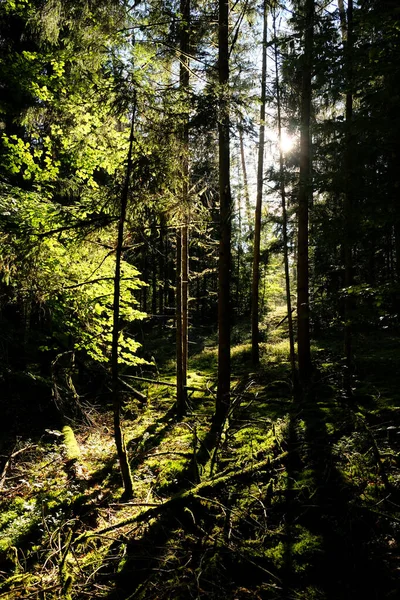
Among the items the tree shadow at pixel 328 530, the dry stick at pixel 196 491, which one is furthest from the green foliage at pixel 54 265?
the tree shadow at pixel 328 530

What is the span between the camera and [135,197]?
216 inches

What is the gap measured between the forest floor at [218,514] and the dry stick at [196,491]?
17 millimetres

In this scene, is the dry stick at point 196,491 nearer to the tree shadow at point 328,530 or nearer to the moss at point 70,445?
the tree shadow at point 328,530

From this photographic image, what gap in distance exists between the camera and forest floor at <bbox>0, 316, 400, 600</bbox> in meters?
3.48

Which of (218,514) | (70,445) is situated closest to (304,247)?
(218,514)

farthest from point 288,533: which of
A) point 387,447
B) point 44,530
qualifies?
point 44,530

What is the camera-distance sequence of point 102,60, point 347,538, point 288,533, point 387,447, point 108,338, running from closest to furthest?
point 347,538
point 288,533
point 387,447
point 102,60
point 108,338

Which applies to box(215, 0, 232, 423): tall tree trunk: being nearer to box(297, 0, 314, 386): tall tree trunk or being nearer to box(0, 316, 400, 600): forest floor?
box(0, 316, 400, 600): forest floor

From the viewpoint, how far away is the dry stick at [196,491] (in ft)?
15.4

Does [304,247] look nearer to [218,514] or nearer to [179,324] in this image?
[179,324]

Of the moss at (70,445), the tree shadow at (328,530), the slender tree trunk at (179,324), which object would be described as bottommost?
the moss at (70,445)

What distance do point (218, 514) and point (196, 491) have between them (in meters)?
0.55

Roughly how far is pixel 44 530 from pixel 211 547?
7.95ft

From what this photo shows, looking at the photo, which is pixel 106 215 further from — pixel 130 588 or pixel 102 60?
pixel 130 588
